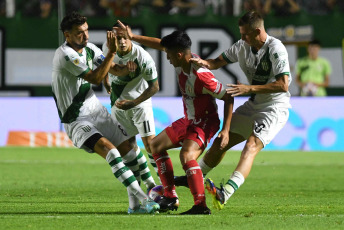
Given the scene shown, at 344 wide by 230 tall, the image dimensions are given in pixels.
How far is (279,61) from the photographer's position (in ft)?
28.6

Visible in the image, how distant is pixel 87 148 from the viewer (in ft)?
28.3

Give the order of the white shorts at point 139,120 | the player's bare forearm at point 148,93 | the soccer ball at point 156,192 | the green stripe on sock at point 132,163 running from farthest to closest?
the white shorts at point 139,120
the player's bare forearm at point 148,93
the green stripe on sock at point 132,163
the soccer ball at point 156,192

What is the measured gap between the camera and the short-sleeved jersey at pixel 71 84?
27.9 ft

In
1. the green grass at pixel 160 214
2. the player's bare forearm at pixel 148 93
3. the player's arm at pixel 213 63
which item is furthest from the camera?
the player's bare forearm at pixel 148 93

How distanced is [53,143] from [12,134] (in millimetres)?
990

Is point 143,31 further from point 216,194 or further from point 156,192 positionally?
point 216,194

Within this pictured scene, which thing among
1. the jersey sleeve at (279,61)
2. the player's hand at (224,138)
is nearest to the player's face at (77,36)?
the player's hand at (224,138)

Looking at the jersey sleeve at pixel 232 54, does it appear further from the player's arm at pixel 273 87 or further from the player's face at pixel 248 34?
the player's arm at pixel 273 87

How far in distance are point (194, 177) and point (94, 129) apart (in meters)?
1.21

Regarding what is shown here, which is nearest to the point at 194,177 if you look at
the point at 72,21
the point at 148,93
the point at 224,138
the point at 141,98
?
the point at 224,138

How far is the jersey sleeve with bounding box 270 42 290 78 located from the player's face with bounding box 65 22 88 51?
2.03 m

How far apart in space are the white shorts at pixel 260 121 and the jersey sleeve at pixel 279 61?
1.80 feet

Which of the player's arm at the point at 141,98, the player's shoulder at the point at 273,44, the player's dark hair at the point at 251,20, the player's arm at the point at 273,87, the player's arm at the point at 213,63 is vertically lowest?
the player's arm at the point at 141,98

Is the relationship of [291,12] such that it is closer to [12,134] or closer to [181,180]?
[12,134]
